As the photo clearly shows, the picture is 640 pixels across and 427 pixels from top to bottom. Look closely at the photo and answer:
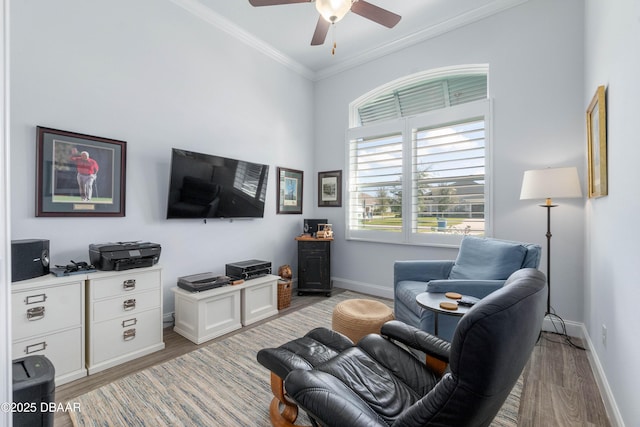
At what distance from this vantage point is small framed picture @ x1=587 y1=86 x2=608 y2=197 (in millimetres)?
1931

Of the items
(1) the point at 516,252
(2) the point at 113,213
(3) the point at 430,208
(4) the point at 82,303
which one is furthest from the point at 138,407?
(3) the point at 430,208

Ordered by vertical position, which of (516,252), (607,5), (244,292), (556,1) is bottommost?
(244,292)

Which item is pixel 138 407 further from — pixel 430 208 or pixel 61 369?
pixel 430 208

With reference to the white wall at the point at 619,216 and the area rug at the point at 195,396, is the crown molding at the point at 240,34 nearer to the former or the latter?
the white wall at the point at 619,216

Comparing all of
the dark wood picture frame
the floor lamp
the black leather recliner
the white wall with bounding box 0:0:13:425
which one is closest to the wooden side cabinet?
the dark wood picture frame

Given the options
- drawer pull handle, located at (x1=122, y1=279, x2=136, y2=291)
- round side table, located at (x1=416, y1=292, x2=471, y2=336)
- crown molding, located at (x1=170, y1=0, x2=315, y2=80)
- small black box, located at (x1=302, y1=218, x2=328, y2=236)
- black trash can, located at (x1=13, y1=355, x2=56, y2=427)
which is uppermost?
crown molding, located at (x1=170, y1=0, x2=315, y2=80)

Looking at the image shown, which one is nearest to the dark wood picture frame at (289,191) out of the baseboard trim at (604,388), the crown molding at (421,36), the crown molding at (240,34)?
the crown molding at (240,34)

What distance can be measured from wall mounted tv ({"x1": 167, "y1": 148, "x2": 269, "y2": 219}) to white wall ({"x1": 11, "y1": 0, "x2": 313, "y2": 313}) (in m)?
0.20

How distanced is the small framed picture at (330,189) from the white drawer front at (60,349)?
3.26 meters

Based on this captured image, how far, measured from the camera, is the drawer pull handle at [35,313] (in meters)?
1.86

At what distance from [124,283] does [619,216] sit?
336 cm

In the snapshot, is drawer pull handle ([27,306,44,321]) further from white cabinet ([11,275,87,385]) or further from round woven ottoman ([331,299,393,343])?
round woven ottoman ([331,299,393,343])

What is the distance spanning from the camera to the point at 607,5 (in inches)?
74.6

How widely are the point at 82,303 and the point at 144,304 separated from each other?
1.40 feet
